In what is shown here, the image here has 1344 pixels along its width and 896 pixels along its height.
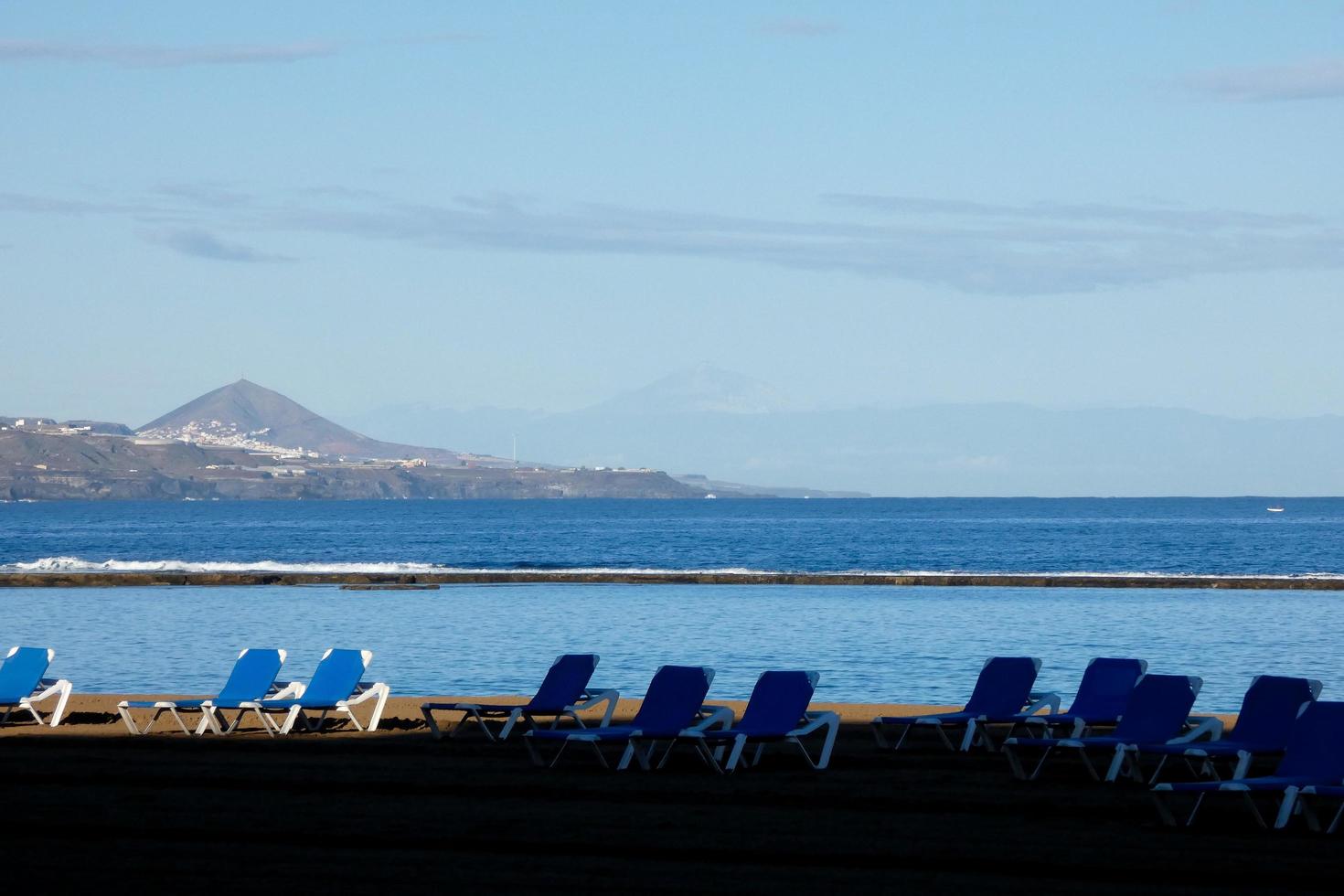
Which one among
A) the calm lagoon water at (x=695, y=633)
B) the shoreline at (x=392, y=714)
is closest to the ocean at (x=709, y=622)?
the calm lagoon water at (x=695, y=633)

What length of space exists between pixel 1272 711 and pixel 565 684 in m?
5.19

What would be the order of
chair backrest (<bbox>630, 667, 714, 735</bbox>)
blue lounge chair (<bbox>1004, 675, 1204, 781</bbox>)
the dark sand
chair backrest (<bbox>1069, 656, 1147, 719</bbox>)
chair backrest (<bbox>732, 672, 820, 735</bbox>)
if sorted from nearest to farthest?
the dark sand, blue lounge chair (<bbox>1004, 675, 1204, 781</bbox>), chair backrest (<bbox>732, 672, 820, 735</bbox>), chair backrest (<bbox>630, 667, 714, 735</bbox>), chair backrest (<bbox>1069, 656, 1147, 719</bbox>)

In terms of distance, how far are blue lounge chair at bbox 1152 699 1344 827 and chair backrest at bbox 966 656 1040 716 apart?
3668mm

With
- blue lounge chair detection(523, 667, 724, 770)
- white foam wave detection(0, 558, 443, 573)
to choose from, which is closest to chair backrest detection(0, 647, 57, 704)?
blue lounge chair detection(523, 667, 724, 770)

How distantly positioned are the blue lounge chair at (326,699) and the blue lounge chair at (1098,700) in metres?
5.06

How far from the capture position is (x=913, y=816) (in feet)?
33.2

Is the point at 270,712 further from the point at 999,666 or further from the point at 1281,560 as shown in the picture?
the point at 1281,560

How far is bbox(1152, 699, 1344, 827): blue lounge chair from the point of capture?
918 centimetres

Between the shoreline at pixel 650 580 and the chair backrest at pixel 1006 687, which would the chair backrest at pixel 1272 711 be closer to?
the chair backrest at pixel 1006 687

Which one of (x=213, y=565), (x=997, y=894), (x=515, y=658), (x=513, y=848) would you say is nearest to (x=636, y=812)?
(x=513, y=848)

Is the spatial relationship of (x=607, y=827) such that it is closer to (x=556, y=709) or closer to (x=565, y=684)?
(x=556, y=709)

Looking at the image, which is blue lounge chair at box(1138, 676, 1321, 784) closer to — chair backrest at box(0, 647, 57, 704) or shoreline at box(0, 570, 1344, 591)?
chair backrest at box(0, 647, 57, 704)

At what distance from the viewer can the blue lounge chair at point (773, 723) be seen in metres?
12.0

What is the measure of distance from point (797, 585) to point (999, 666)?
124ft
